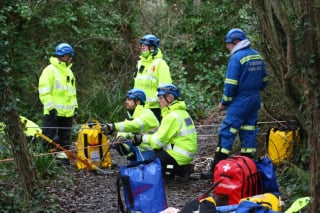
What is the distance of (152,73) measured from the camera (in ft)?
32.4

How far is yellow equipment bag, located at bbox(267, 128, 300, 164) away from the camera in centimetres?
867

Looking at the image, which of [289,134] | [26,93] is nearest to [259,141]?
[289,134]

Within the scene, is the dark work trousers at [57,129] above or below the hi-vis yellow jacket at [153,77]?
below

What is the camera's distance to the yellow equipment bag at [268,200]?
5758mm

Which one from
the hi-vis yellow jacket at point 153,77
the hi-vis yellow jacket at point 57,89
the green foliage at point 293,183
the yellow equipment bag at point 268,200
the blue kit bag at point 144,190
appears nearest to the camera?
the yellow equipment bag at point 268,200

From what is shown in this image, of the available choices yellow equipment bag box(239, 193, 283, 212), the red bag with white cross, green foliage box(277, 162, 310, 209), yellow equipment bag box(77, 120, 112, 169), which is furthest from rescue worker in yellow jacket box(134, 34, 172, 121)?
yellow equipment bag box(239, 193, 283, 212)

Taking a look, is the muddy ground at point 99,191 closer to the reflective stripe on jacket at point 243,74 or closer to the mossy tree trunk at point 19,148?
the mossy tree trunk at point 19,148

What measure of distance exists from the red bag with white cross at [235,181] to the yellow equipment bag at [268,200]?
220mm

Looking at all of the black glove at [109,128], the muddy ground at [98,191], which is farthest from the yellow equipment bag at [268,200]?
the black glove at [109,128]

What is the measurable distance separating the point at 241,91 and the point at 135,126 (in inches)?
59.9

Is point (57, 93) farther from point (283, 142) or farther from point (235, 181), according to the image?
point (235, 181)

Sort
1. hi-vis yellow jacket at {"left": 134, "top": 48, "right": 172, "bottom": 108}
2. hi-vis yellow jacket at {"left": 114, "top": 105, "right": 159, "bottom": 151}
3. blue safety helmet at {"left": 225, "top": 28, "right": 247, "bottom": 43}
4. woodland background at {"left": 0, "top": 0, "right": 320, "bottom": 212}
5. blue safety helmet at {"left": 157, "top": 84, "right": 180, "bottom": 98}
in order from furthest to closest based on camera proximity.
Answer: woodland background at {"left": 0, "top": 0, "right": 320, "bottom": 212} < hi-vis yellow jacket at {"left": 134, "top": 48, "right": 172, "bottom": 108} < hi-vis yellow jacket at {"left": 114, "top": 105, "right": 159, "bottom": 151} < blue safety helmet at {"left": 225, "top": 28, "right": 247, "bottom": 43} < blue safety helmet at {"left": 157, "top": 84, "right": 180, "bottom": 98}

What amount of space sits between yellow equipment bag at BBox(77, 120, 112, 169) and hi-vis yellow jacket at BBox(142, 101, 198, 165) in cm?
134

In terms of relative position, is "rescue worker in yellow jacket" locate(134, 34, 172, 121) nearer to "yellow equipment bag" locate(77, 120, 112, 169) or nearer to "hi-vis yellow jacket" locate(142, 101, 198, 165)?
"yellow equipment bag" locate(77, 120, 112, 169)
